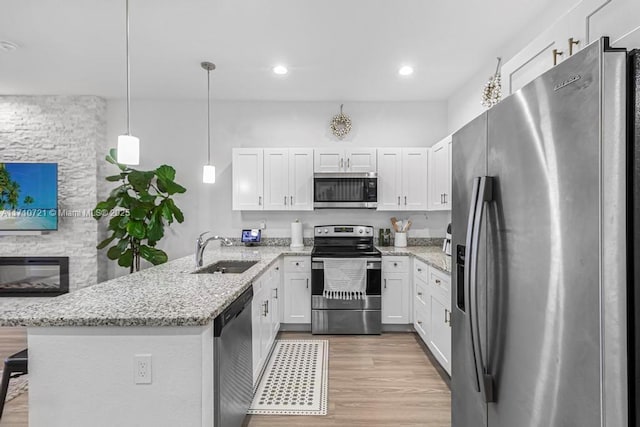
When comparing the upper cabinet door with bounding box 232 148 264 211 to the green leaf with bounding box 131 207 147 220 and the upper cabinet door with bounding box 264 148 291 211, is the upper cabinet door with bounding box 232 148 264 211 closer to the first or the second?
the upper cabinet door with bounding box 264 148 291 211

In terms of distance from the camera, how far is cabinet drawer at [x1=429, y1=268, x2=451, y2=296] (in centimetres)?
281

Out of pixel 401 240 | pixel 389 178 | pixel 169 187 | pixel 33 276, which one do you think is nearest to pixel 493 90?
pixel 389 178

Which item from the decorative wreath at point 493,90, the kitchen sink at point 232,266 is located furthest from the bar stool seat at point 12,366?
the decorative wreath at point 493,90

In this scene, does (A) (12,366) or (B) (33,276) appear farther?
(B) (33,276)

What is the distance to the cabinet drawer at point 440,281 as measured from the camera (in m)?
2.81

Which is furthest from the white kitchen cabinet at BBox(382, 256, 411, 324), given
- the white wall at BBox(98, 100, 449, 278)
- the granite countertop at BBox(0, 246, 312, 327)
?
the granite countertop at BBox(0, 246, 312, 327)

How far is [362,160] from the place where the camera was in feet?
14.2

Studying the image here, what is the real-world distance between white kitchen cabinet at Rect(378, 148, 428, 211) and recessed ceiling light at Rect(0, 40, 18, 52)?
3.68 meters

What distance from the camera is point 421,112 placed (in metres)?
4.71

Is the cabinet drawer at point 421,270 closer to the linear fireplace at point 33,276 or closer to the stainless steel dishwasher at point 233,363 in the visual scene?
the stainless steel dishwasher at point 233,363

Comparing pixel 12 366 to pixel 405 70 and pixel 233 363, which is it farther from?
pixel 405 70

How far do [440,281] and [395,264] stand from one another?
1.03m

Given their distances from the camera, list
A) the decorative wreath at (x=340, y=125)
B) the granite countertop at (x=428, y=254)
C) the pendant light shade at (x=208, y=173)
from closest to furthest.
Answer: the granite countertop at (x=428, y=254), the pendant light shade at (x=208, y=173), the decorative wreath at (x=340, y=125)

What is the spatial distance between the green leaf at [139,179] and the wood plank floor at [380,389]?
110 inches
